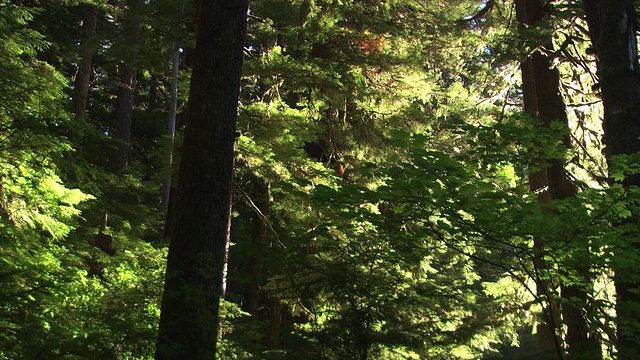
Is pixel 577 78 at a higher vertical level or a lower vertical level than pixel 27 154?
higher

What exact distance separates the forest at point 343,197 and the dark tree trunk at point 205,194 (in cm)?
2

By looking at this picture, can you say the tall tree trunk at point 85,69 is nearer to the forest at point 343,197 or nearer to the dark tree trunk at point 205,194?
the forest at point 343,197

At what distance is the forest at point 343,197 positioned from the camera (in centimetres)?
424

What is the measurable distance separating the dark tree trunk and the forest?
2 cm

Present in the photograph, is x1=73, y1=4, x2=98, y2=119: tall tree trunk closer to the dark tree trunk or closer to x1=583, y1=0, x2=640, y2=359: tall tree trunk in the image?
the dark tree trunk

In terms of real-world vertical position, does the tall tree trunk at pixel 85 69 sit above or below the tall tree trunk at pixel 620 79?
above

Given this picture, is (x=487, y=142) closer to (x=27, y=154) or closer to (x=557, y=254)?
(x=557, y=254)

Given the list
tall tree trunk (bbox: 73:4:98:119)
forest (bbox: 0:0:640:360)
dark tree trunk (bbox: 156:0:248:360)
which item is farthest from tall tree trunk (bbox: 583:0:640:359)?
tall tree trunk (bbox: 73:4:98:119)

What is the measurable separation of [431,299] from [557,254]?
4.37ft

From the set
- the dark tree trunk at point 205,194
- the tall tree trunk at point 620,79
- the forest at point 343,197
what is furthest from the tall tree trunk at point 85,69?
the tall tree trunk at point 620,79

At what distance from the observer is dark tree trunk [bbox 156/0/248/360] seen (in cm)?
458

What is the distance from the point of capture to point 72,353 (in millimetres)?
4961

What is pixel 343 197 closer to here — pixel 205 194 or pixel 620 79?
pixel 205 194

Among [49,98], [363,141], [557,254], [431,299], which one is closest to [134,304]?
[49,98]
